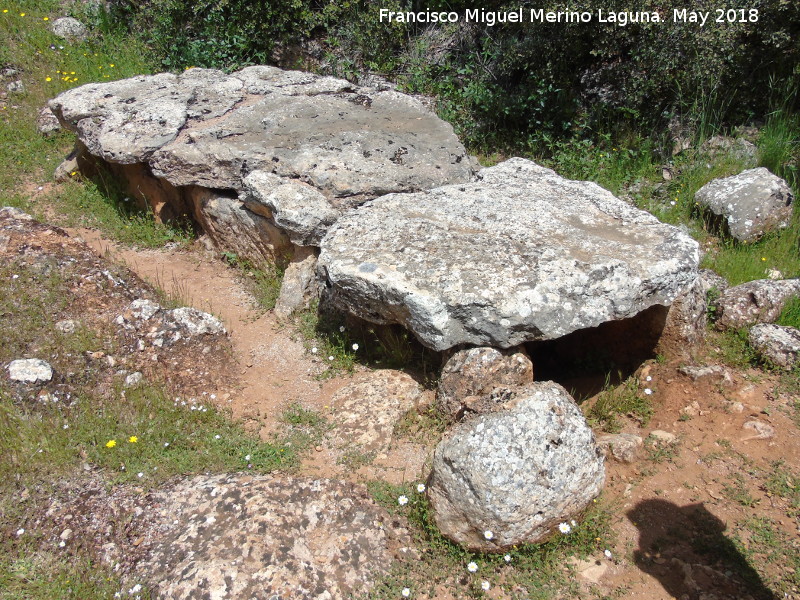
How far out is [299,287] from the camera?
5176mm

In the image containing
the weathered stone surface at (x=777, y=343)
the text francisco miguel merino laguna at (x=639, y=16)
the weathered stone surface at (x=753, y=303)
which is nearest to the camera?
the weathered stone surface at (x=777, y=343)

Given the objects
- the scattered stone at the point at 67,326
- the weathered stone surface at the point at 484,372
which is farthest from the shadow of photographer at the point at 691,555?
the scattered stone at the point at 67,326

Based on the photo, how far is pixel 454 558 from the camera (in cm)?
349

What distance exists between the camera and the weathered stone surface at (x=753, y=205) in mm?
5648

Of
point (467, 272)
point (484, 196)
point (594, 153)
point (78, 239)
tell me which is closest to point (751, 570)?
point (467, 272)

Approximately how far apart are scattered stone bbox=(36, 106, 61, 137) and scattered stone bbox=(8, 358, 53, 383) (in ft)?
13.3

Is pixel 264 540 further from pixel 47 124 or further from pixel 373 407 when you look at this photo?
pixel 47 124

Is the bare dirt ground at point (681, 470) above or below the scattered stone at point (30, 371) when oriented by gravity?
below

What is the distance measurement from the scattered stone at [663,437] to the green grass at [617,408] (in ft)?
0.39

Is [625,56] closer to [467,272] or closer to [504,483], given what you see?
[467,272]

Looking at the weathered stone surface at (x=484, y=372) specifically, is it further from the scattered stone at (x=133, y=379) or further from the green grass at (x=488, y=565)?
the scattered stone at (x=133, y=379)

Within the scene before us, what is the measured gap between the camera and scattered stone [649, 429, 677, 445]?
163 inches

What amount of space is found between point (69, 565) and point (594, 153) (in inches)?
209

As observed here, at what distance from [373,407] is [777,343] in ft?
8.88
